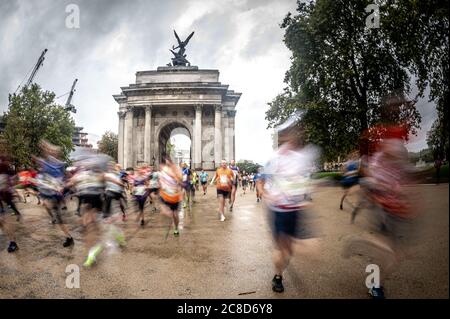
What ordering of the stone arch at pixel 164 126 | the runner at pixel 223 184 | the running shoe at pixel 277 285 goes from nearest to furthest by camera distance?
the running shoe at pixel 277 285
the runner at pixel 223 184
the stone arch at pixel 164 126

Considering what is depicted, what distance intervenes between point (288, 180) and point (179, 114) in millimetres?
33922

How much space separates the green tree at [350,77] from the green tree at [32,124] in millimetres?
37298

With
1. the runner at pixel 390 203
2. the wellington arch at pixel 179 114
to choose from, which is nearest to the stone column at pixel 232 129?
the wellington arch at pixel 179 114

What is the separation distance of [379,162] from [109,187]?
275 inches

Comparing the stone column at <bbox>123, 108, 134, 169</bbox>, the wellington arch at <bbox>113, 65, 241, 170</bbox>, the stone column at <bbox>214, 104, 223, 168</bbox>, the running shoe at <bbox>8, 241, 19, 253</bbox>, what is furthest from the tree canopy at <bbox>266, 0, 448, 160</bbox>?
the stone column at <bbox>123, 108, 134, 169</bbox>

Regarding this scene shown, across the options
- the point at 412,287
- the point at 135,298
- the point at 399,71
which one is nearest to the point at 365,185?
the point at 412,287

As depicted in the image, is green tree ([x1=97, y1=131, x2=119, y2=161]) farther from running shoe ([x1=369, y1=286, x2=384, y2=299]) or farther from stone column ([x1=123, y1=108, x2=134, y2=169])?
running shoe ([x1=369, y1=286, x2=384, y2=299])

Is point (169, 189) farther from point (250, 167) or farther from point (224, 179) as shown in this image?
point (250, 167)

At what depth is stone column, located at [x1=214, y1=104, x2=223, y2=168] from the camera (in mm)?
32938

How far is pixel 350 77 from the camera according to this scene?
672cm

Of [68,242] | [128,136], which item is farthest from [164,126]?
[68,242]

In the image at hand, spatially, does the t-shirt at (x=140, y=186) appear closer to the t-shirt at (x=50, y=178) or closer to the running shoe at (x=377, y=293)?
the t-shirt at (x=50, y=178)

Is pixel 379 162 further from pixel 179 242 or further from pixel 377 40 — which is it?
pixel 179 242

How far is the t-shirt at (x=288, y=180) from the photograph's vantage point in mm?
3262
